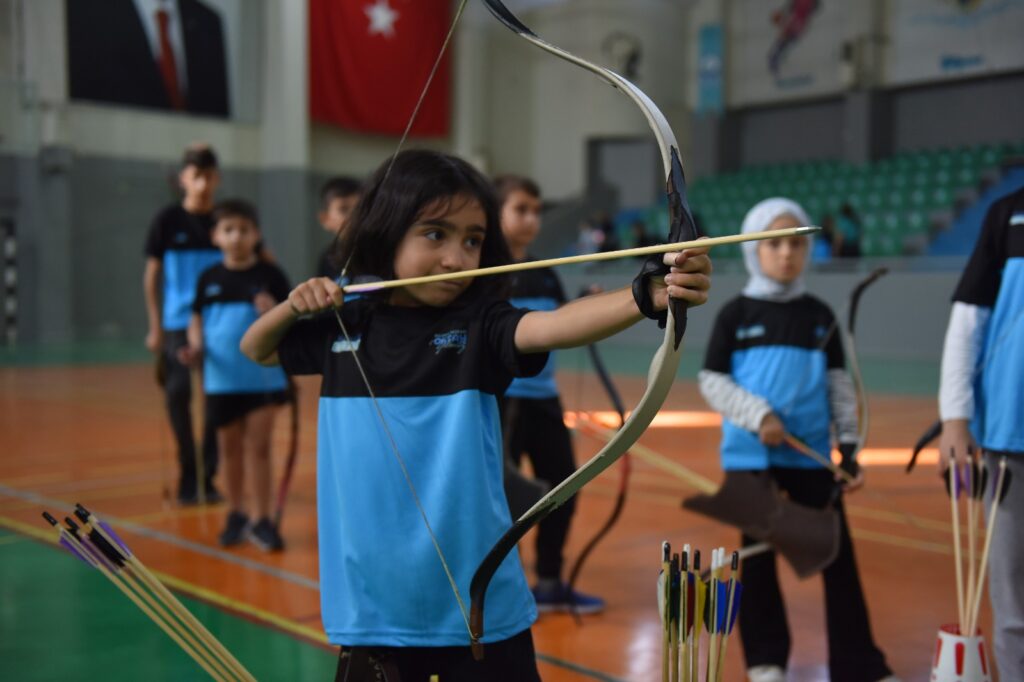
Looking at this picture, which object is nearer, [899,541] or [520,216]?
[520,216]

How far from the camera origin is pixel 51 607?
3.15 m

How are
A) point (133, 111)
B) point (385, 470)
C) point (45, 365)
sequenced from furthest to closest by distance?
1. point (133, 111)
2. point (45, 365)
3. point (385, 470)

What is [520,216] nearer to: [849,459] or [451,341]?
[849,459]

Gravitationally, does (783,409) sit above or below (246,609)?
above

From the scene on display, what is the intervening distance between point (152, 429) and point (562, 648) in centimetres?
492

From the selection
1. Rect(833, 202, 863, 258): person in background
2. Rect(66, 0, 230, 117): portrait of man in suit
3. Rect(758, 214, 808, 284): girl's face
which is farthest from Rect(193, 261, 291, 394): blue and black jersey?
Rect(66, 0, 230, 117): portrait of man in suit

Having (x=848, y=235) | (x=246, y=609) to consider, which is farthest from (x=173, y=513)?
(x=848, y=235)

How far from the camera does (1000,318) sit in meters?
2.08

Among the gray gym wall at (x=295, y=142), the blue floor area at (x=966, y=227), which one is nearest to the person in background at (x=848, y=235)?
the gray gym wall at (x=295, y=142)

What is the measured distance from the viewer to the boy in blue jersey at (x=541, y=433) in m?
3.14

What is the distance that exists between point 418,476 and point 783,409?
123 cm

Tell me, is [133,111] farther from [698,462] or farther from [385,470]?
[385,470]

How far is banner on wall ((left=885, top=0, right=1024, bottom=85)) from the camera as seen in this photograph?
1397cm

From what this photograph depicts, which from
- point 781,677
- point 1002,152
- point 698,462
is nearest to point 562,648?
point 781,677
